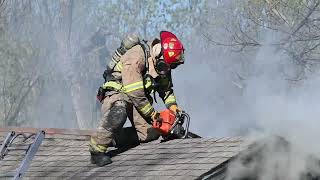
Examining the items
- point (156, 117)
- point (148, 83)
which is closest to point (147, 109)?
point (156, 117)

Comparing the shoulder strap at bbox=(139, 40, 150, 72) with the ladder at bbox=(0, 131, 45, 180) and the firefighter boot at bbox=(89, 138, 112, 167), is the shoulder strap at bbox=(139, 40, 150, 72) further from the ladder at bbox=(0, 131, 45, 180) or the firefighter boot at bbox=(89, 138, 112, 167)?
the ladder at bbox=(0, 131, 45, 180)

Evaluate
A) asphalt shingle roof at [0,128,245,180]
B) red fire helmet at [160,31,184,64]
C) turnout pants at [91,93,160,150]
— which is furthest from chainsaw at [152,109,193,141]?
red fire helmet at [160,31,184,64]

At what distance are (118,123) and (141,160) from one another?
53 cm

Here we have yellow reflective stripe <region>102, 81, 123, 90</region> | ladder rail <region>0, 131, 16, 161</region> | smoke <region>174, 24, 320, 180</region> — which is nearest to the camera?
smoke <region>174, 24, 320, 180</region>

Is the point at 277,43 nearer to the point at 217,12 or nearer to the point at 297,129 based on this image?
the point at 217,12

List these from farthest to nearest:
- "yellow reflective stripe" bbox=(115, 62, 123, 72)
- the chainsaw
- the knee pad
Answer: "yellow reflective stripe" bbox=(115, 62, 123, 72), the chainsaw, the knee pad

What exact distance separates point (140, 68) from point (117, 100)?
1.41 feet

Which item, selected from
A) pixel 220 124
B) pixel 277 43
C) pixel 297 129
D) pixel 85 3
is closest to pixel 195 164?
pixel 297 129

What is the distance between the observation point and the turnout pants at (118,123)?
25.4ft

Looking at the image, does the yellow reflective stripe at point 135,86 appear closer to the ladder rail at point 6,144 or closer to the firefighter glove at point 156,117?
the firefighter glove at point 156,117

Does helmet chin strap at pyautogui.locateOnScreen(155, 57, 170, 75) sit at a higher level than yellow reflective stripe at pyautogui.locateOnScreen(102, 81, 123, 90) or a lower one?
higher

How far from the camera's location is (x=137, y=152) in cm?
784

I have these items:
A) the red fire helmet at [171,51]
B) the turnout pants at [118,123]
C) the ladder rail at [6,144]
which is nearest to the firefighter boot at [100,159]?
the turnout pants at [118,123]

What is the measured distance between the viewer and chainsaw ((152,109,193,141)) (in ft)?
25.8
